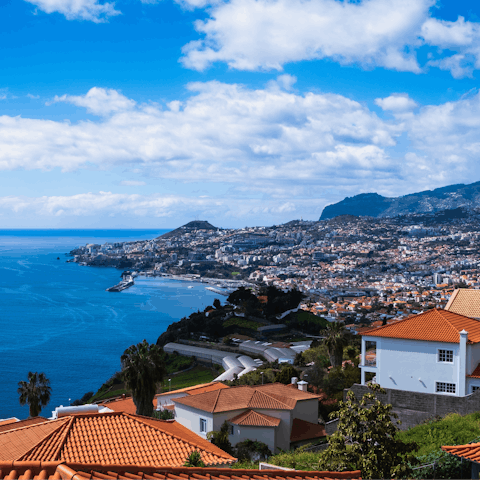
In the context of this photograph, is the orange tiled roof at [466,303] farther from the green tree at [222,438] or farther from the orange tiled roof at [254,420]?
the green tree at [222,438]

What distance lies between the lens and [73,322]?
75000 millimetres

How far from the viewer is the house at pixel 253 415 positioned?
1762cm

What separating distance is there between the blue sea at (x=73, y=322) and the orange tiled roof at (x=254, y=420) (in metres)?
26.9

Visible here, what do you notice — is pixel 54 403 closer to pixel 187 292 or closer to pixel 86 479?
pixel 86 479

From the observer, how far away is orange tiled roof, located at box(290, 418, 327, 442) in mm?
18500

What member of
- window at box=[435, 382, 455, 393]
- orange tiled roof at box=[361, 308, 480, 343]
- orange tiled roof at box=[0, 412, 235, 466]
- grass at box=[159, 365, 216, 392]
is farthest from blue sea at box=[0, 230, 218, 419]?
window at box=[435, 382, 455, 393]

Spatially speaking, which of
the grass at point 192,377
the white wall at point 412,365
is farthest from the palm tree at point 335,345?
the grass at point 192,377

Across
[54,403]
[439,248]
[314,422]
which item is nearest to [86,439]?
[314,422]

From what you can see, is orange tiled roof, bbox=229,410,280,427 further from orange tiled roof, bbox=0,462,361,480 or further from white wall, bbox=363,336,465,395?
orange tiled roof, bbox=0,462,361,480

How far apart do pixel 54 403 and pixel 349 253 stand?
149185mm

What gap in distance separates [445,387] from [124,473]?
44.4 feet

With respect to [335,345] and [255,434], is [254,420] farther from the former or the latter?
[335,345]

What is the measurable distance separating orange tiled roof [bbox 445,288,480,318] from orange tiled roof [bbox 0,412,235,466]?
43.0 ft

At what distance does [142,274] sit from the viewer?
15500 cm
